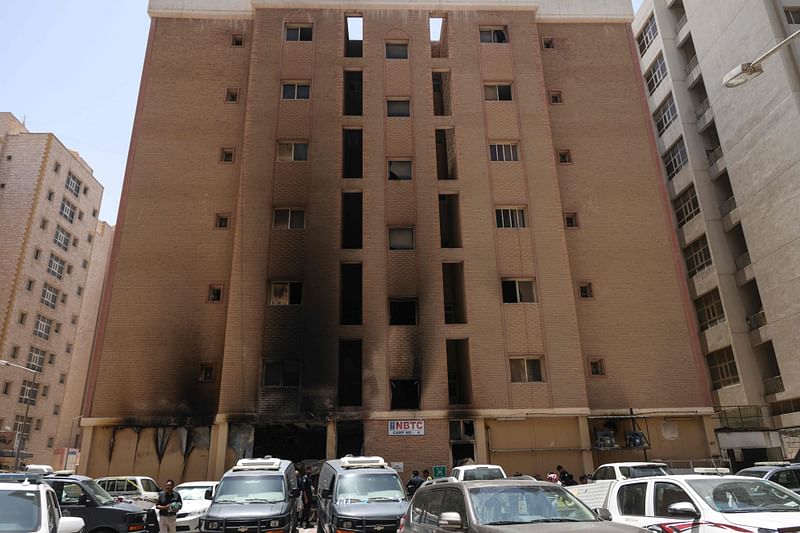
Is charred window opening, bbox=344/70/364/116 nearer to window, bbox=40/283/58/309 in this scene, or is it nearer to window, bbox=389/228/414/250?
window, bbox=389/228/414/250

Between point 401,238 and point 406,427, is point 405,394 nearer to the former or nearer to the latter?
point 406,427

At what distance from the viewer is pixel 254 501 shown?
1394 centimetres

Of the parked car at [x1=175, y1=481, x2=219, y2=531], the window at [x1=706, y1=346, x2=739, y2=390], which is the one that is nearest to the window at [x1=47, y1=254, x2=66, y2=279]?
the parked car at [x1=175, y1=481, x2=219, y2=531]

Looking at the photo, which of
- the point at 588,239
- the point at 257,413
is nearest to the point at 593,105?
the point at 588,239

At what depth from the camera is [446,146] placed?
110 feet

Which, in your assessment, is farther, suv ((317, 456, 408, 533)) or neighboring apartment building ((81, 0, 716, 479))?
neighboring apartment building ((81, 0, 716, 479))

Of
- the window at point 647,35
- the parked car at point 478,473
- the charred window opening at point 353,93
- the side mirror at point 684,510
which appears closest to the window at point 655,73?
the window at point 647,35

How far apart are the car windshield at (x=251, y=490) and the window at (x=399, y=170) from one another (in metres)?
19.8

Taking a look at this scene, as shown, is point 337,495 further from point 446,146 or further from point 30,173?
point 30,173

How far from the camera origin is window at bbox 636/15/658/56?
151 ft

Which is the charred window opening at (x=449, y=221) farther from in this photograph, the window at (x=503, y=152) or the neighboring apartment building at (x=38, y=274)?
the neighboring apartment building at (x=38, y=274)

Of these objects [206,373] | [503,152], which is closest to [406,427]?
[206,373]

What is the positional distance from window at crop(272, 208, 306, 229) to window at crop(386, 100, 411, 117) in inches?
311

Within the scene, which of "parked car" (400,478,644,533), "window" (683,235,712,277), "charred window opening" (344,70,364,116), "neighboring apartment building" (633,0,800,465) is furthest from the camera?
"window" (683,235,712,277)
